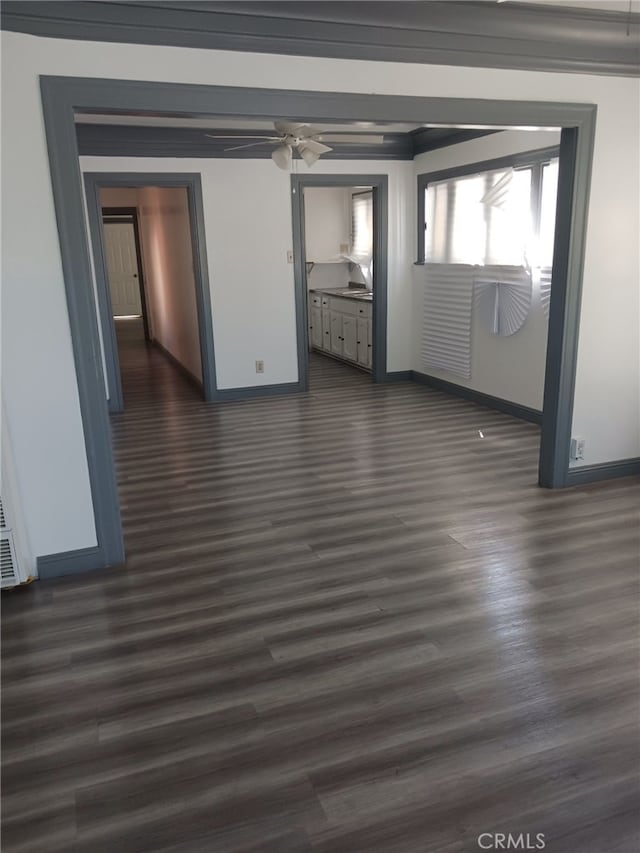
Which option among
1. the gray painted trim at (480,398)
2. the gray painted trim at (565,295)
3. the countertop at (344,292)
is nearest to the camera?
the gray painted trim at (565,295)

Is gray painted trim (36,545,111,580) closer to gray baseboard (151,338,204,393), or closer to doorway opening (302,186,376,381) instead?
gray baseboard (151,338,204,393)

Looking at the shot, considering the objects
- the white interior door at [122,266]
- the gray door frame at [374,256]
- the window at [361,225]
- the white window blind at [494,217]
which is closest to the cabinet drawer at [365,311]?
the gray door frame at [374,256]

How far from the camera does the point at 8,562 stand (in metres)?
3.02

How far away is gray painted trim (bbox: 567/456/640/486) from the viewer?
423cm

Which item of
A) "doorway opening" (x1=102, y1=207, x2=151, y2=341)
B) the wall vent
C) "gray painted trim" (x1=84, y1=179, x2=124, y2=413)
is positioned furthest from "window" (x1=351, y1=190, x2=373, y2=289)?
the wall vent

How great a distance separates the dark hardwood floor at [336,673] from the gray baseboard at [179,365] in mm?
2905

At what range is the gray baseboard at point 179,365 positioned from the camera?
7.30 metres

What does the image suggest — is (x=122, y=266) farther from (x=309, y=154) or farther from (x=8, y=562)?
(x=8, y=562)

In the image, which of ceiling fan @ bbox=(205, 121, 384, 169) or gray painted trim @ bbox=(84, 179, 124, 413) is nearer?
ceiling fan @ bbox=(205, 121, 384, 169)

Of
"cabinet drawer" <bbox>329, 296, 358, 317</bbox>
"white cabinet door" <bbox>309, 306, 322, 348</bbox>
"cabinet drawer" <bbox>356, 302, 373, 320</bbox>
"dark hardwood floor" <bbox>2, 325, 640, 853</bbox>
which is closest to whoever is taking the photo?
"dark hardwood floor" <bbox>2, 325, 640, 853</bbox>

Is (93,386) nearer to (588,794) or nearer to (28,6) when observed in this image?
(28,6)

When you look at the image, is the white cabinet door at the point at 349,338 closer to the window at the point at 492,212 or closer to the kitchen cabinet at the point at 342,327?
the kitchen cabinet at the point at 342,327

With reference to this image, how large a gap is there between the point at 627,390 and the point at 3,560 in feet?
12.5

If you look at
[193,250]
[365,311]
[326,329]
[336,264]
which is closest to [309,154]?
[193,250]
